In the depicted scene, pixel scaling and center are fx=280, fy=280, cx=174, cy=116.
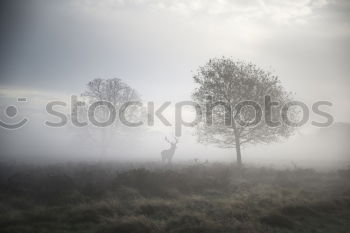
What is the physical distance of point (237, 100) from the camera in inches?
1067

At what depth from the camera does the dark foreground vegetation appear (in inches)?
346

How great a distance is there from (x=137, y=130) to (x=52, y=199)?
31545 mm

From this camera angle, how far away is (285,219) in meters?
9.84

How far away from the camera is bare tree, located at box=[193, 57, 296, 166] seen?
2711cm

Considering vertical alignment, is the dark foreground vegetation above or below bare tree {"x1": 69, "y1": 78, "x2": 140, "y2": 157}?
below

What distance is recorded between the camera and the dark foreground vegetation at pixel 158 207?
28.8 feet

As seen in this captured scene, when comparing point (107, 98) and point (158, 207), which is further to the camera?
point (107, 98)

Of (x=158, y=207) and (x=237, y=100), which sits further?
(x=237, y=100)

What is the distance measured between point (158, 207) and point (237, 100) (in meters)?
18.2

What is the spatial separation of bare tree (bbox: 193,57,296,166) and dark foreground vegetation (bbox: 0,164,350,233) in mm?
10805

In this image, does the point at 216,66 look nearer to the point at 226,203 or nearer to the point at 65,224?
the point at 226,203

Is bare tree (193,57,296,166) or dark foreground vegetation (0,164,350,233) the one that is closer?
dark foreground vegetation (0,164,350,233)

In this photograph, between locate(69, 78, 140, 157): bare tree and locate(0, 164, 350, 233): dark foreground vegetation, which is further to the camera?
locate(69, 78, 140, 157): bare tree

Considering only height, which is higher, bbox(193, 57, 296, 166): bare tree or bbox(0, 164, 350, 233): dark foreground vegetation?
bbox(193, 57, 296, 166): bare tree
